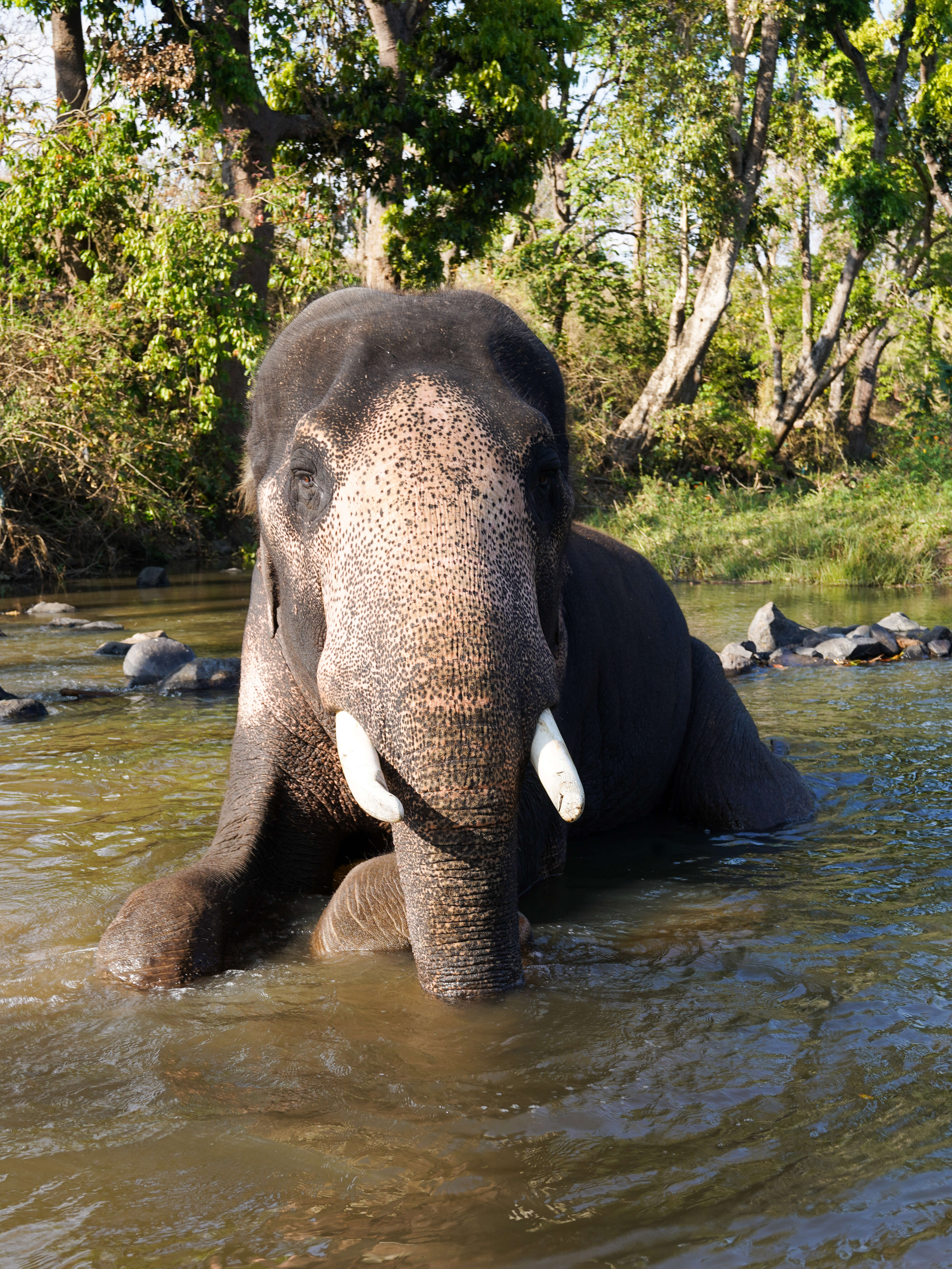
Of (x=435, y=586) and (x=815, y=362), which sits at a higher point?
(x=815, y=362)

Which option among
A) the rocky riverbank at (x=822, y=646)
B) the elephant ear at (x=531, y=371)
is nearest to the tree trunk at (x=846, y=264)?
the rocky riverbank at (x=822, y=646)

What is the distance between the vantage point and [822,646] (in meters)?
8.73

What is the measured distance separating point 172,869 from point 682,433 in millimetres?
18479

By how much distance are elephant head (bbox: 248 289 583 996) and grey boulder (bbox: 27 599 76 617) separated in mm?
9535

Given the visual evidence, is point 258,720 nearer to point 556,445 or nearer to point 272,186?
point 556,445

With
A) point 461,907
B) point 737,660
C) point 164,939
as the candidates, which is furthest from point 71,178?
point 461,907

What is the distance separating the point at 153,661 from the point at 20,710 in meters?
1.51

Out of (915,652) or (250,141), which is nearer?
(915,652)

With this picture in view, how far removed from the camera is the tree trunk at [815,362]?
21797 mm

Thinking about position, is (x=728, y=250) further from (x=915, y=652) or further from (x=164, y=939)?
(x=164, y=939)

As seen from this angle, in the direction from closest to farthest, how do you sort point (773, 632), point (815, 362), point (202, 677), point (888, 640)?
point (202, 677) → point (888, 640) → point (773, 632) → point (815, 362)

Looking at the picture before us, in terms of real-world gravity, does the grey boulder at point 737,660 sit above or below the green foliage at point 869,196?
below

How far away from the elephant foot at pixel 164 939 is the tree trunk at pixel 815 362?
68.6 feet

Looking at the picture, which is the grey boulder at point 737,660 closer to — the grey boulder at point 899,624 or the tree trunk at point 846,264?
the grey boulder at point 899,624
